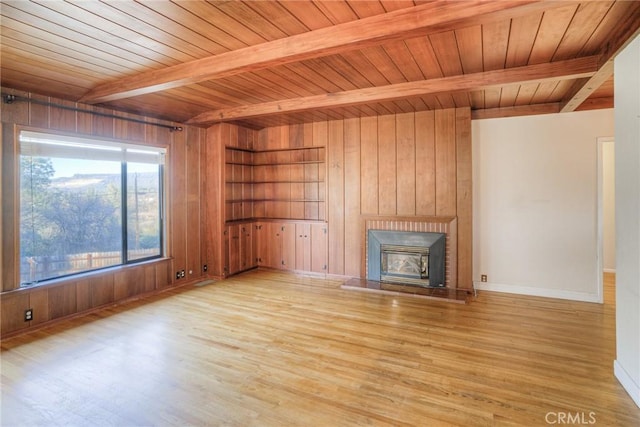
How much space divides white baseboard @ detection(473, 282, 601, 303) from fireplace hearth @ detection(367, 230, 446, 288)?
71 cm

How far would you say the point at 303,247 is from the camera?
6.09 metres

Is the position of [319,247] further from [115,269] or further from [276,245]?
[115,269]

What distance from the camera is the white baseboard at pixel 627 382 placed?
226cm

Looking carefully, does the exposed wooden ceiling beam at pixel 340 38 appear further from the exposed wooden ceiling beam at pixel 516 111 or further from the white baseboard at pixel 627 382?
the exposed wooden ceiling beam at pixel 516 111

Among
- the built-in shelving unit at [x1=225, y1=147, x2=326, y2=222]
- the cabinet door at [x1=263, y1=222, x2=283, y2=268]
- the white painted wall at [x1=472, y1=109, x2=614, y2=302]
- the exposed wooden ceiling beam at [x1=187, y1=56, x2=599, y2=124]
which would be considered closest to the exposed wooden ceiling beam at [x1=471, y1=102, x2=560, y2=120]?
the white painted wall at [x1=472, y1=109, x2=614, y2=302]

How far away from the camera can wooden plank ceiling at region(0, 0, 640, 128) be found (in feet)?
7.27

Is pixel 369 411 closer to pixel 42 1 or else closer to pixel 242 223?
pixel 42 1

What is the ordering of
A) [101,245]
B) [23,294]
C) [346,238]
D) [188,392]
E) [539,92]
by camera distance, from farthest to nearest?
1. [346,238]
2. [101,245]
3. [539,92]
4. [23,294]
5. [188,392]

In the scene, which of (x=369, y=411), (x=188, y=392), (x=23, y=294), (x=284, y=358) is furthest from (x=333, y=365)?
(x=23, y=294)

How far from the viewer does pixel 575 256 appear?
15.0 feet

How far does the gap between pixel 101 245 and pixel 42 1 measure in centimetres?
311

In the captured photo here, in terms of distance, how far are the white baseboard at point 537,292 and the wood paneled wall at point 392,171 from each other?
1.37ft

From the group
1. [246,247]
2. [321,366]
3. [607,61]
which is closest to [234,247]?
[246,247]

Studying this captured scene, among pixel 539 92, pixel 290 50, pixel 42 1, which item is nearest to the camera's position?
pixel 42 1
